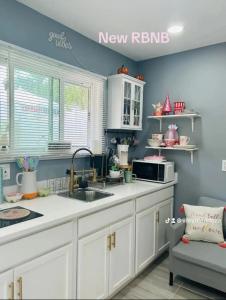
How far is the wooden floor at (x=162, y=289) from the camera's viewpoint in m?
1.98

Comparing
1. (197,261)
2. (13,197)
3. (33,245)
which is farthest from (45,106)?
(197,261)

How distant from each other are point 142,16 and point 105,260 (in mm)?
1996

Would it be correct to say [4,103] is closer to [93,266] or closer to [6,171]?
[6,171]

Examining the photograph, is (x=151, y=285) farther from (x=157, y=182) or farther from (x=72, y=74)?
(x=72, y=74)

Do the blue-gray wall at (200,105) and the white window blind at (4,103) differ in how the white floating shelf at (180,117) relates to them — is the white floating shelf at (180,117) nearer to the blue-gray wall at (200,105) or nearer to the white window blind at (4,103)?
the blue-gray wall at (200,105)

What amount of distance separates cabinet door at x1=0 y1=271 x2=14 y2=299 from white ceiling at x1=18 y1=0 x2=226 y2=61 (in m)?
1.87

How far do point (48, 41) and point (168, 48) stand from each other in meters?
1.35

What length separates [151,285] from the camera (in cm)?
212

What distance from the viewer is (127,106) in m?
2.67

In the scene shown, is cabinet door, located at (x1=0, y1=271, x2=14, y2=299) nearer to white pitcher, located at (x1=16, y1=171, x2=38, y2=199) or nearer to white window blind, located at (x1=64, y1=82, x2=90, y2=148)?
white pitcher, located at (x1=16, y1=171, x2=38, y2=199)

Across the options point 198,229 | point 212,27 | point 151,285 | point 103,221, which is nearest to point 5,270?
point 103,221

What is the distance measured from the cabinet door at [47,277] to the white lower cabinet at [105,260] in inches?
4.4

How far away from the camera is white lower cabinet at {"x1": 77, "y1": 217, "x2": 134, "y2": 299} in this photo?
1608 mm

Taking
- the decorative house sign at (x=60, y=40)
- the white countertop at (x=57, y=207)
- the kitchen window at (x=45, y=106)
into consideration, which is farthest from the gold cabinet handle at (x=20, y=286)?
the decorative house sign at (x=60, y=40)
